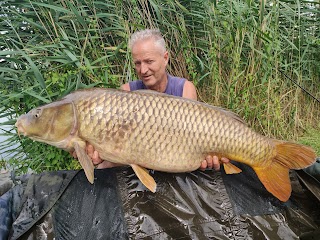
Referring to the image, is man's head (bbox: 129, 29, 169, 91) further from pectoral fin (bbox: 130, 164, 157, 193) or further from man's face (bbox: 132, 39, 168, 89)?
pectoral fin (bbox: 130, 164, 157, 193)

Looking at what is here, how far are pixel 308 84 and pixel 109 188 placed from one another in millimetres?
2603

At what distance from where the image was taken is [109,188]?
1943mm

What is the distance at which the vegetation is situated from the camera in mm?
2730

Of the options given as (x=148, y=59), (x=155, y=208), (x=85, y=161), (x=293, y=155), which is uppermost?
(x=148, y=59)

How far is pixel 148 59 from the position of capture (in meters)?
2.32

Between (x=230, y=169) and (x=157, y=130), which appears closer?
(x=157, y=130)

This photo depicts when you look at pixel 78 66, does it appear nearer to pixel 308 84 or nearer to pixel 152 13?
pixel 152 13

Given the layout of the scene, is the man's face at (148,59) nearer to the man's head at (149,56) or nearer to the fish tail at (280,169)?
the man's head at (149,56)

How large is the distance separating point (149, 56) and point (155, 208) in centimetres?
83

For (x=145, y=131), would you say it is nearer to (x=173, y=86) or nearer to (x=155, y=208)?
(x=155, y=208)

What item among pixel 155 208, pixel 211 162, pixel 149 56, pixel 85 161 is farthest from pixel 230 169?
pixel 149 56

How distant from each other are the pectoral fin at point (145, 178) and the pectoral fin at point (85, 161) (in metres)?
0.17

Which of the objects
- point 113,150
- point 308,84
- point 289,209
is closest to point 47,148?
point 113,150

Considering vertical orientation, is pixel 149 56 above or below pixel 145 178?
above
